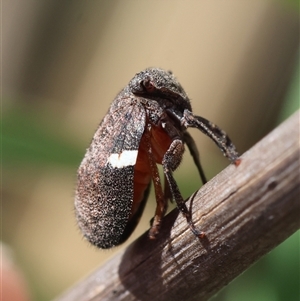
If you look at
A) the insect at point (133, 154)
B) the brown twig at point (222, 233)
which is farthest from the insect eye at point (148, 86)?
the brown twig at point (222, 233)

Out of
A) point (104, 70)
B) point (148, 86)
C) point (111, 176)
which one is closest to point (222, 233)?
point (111, 176)

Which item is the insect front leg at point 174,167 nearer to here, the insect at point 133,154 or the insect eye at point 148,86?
the insect at point 133,154

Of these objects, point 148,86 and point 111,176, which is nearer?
point 111,176

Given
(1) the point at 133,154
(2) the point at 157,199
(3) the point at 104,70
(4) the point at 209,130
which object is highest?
(4) the point at 209,130

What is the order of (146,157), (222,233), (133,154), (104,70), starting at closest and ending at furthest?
(222,233), (133,154), (146,157), (104,70)

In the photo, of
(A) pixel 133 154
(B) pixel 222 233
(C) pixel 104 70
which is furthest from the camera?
(C) pixel 104 70

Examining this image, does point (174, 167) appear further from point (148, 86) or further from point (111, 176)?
point (148, 86)

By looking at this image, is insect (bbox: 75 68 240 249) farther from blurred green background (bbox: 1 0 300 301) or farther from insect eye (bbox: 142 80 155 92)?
blurred green background (bbox: 1 0 300 301)
